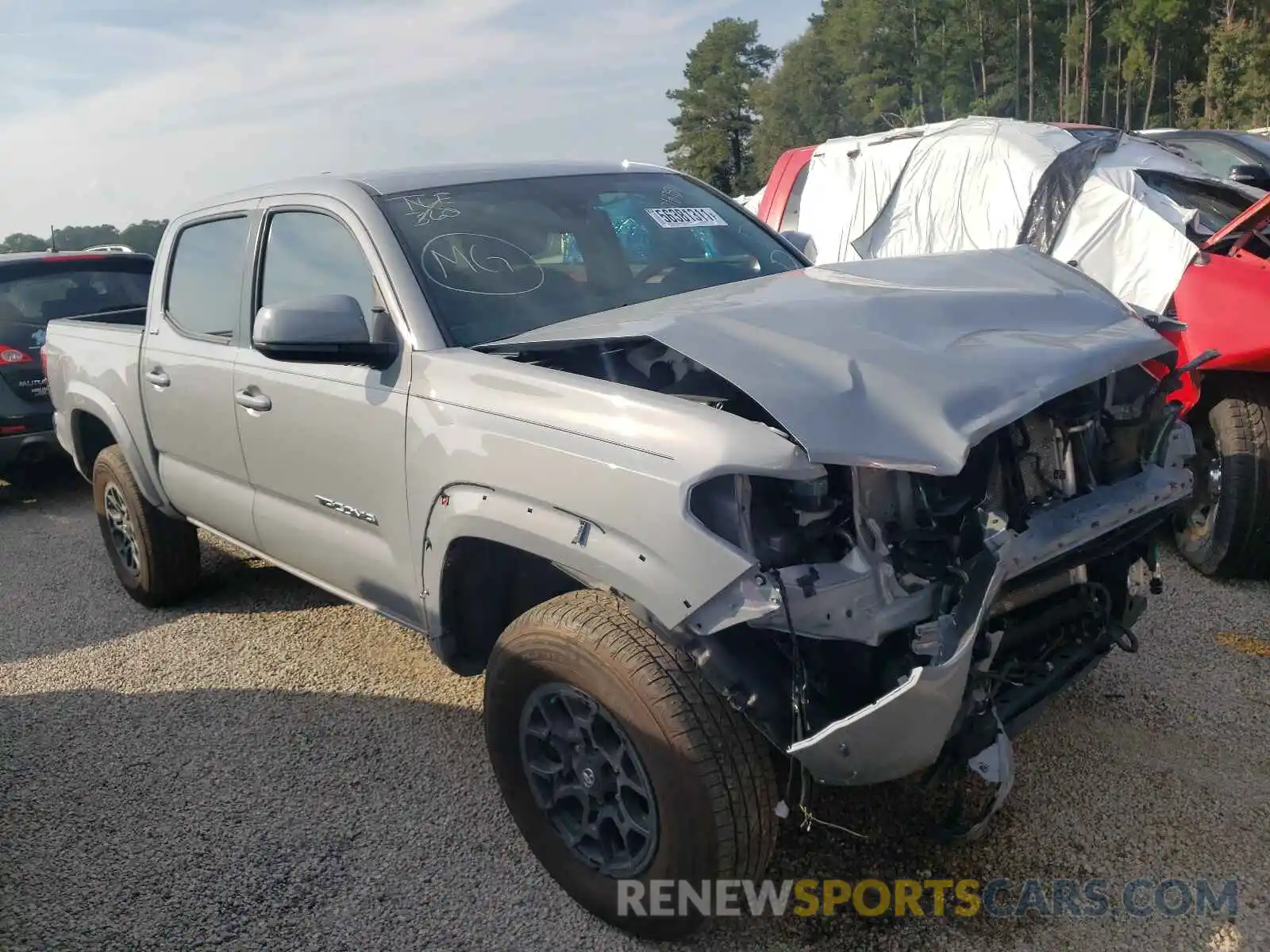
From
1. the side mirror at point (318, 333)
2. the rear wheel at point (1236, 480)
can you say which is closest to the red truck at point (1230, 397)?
the rear wheel at point (1236, 480)

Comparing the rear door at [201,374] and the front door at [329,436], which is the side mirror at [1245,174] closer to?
the front door at [329,436]

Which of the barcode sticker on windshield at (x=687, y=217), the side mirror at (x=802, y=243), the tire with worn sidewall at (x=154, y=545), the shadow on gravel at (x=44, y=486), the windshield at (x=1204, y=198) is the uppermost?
the barcode sticker on windshield at (x=687, y=217)

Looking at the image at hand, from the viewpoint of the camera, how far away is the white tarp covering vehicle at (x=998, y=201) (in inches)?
253

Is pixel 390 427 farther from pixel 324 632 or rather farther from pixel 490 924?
pixel 324 632

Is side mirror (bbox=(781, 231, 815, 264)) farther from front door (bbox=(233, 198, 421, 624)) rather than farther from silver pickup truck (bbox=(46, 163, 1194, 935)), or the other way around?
front door (bbox=(233, 198, 421, 624))

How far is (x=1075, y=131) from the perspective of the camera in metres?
8.18

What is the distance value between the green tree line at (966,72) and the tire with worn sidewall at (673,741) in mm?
36188

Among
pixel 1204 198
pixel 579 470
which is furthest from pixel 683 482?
pixel 1204 198

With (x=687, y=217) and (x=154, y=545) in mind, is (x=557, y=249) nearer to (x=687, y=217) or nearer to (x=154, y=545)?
(x=687, y=217)

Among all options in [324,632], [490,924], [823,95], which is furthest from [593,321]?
[823,95]

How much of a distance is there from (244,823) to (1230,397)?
14.1ft

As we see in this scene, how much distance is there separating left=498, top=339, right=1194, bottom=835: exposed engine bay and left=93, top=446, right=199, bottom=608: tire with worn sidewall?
2877 millimetres

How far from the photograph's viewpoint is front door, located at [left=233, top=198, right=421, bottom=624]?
3021 mm
